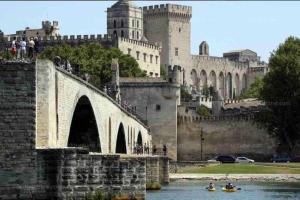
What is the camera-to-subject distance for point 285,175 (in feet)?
350

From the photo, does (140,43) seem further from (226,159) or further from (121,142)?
(121,142)

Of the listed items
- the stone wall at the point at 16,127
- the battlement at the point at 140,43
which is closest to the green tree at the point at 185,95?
the battlement at the point at 140,43

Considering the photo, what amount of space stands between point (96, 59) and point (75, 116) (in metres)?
79.4

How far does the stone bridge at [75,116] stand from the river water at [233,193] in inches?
196

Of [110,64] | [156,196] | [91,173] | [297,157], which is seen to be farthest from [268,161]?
[91,173]

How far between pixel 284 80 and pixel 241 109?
1261cm

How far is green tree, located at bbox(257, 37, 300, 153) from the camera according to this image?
13488 centimetres

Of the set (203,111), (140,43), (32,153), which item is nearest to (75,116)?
(32,153)

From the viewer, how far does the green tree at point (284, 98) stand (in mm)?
134875

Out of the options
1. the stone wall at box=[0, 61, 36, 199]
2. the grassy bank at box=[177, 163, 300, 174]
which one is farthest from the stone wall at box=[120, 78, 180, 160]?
the stone wall at box=[0, 61, 36, 199]

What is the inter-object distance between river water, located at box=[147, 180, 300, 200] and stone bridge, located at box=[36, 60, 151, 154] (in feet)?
16.4

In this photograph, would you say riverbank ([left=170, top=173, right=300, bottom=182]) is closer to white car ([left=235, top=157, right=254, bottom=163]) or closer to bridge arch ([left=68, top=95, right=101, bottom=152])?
white car ([left=235, top=157, right=254, bottom=163])

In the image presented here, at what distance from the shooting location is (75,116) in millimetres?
67438

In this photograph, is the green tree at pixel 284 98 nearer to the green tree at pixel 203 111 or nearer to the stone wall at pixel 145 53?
the green tree at pixel 203 111
